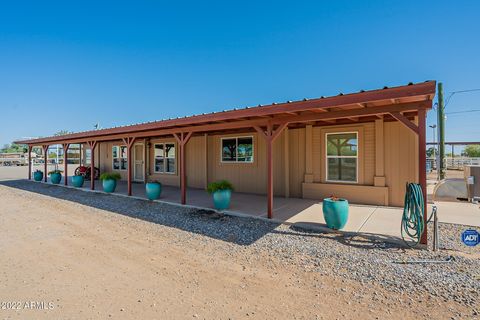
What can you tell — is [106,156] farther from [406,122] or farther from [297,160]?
[406,122]

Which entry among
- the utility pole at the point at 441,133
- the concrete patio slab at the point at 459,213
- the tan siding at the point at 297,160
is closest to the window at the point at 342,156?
the tan siding at the point at 297,160

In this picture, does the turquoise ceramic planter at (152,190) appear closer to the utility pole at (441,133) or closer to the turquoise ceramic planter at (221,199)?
the turquoise ceramic planter at (221,199)

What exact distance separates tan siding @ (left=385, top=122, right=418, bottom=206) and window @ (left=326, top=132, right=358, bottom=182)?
83 cm

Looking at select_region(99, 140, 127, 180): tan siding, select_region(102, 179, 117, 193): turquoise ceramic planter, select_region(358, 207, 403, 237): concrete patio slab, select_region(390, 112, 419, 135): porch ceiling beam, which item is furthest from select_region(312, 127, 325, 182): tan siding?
select_region(99, 140, 127, 180): tan siding

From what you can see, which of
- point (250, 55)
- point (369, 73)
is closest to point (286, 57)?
point (250, 55)

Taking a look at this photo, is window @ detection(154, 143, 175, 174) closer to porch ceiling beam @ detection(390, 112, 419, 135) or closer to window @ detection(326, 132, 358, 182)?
window @ detection(326, 132, 358, 182)

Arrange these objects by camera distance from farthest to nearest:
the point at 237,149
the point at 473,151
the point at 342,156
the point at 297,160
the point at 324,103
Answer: the point at 473,151, the point at 237,149, the point at 297,160, the point at 342,156, the point at 324,103

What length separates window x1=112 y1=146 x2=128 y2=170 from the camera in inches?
546

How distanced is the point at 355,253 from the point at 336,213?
1.00 meters

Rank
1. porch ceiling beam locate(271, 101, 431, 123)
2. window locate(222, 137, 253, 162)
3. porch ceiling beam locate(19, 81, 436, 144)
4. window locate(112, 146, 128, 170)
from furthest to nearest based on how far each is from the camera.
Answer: window locate(112, 146, 128, 170) → window locate(222, 137, 253, 162) → porch ceiling beam locate(271, 101, 431, 123) → porch ceiling beam locate(19, 81, 436, 144)

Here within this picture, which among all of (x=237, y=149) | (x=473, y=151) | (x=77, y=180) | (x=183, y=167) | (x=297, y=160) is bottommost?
(x=77, y=180)

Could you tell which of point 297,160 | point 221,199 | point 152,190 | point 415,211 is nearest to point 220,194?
point 221,199

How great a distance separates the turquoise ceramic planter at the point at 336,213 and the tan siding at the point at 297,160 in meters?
3.37

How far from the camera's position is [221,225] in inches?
209
